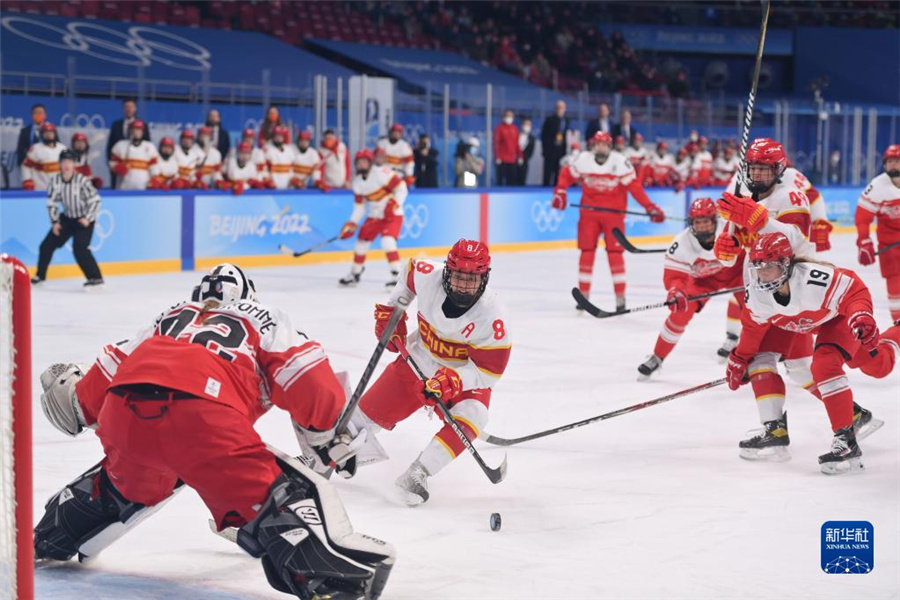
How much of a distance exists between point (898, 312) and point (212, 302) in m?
5.96

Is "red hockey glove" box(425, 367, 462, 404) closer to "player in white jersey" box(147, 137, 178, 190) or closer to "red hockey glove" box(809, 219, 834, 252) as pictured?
"red hockey glove" box(809, 219, 834, 252)

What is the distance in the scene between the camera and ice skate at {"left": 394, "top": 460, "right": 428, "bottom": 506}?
4297mm

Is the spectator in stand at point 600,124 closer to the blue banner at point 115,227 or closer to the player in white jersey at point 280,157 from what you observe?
the player in white jersey at point 280,157

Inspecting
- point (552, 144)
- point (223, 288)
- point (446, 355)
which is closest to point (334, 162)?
point (552, 144)

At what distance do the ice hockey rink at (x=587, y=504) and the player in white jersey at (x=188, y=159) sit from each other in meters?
4.95

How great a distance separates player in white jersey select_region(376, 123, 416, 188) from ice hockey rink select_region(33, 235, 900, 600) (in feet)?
20.0

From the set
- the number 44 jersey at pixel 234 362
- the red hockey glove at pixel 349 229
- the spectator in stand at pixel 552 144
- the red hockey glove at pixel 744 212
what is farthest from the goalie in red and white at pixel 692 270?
the spectator in stand at pixel 552 144

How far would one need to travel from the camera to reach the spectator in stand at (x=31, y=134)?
11.8 meters

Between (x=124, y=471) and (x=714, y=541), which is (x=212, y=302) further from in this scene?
(x=714, y=541)

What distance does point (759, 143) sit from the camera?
243 inches

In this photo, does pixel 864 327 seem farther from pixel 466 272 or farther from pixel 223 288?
pixel 223 288

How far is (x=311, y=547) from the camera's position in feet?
10.0

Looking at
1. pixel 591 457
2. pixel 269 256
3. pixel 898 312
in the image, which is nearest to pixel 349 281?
pixel 269 256

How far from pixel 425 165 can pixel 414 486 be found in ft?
34.3
